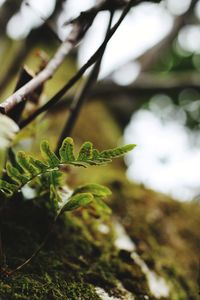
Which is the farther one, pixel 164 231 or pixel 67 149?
pixel 164 231

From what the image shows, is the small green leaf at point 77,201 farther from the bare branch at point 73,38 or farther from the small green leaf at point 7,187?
the bare branch at point 73,38

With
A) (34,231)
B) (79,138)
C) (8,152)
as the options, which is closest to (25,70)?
(8,152)

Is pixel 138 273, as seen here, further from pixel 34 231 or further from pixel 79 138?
pixel 79 138

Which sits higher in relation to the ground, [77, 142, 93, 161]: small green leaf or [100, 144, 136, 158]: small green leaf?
[77, 142, 93, 161]: small green leaf

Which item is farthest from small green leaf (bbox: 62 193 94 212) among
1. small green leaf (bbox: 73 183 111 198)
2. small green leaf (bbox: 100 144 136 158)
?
small green leaf (bbox: 100 144 136 158)

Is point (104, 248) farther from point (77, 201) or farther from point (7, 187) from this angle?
point (7, 187)

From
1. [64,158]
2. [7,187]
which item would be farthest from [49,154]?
[7,187]

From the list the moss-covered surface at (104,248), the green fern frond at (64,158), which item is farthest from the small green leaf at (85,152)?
the moss-covered surface at (104,248)

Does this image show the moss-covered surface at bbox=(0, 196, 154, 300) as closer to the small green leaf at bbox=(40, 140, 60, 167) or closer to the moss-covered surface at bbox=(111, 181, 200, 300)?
the moss-covered surface at bbox=(111, 181, 200, 300)
